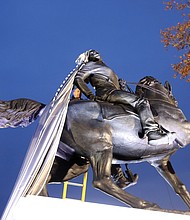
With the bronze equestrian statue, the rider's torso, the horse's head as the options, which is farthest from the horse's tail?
the horse's head

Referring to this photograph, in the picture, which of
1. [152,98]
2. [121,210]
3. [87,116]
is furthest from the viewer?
[152,98]

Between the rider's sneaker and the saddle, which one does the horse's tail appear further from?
the rider's sneaker

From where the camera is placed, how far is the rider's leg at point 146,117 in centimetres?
470

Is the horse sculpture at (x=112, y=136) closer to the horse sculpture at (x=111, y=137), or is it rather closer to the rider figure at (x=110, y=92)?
the horse sculpture at (x=111, y=137)

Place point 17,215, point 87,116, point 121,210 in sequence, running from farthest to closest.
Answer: point 87,116 → point 17,215 → point 121,210

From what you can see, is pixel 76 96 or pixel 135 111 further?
pixel 76 96

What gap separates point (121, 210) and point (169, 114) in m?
1.22

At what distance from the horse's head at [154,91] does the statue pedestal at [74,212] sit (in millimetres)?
1467

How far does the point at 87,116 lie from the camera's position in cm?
486

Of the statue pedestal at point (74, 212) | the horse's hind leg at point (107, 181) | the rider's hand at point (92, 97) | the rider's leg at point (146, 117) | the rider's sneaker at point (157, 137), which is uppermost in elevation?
the rider's hand at point (92, 97)

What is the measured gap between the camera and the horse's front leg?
17.3ft

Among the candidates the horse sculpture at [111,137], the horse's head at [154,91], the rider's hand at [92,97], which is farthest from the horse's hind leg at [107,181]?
the horse's head at [154,91]

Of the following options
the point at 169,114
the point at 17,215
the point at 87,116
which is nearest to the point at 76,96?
the point at 87,116

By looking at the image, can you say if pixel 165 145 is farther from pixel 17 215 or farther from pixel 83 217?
pixel 17 215
